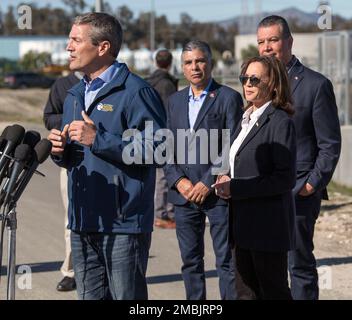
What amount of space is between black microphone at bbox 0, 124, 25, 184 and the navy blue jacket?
34cm

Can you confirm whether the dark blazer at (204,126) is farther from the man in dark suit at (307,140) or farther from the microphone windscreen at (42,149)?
the microphone windscreen at (42,149)

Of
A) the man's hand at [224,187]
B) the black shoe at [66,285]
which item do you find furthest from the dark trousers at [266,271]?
the black shoe at [66,285]

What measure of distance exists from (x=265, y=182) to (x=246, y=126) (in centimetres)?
41

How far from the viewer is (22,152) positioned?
462 centimetres

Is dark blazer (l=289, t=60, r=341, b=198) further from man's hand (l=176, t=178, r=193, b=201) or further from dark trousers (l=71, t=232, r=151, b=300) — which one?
dark trousers (l=71, t=232, r=151, b=300)

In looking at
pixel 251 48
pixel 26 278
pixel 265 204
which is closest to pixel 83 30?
pixel 265 204

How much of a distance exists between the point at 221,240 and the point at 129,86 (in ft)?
6.62

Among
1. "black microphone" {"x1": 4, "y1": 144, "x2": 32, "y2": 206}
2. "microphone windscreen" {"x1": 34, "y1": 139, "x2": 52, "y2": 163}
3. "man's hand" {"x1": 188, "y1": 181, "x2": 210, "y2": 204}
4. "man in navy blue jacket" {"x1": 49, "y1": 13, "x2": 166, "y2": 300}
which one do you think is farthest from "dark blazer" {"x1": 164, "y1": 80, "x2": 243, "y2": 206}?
"black microphone" {"x1": 4, "y1": 144, "x2": 32, "y2": 206}

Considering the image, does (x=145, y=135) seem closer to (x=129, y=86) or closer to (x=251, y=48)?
(x=129, y=86)

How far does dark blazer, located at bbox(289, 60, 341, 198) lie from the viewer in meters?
6.13

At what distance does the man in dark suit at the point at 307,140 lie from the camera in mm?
6133

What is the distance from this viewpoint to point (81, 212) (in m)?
4.88

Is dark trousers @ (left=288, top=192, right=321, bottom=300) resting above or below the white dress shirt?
below

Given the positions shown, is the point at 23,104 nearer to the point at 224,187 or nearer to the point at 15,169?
the point at 224,187
